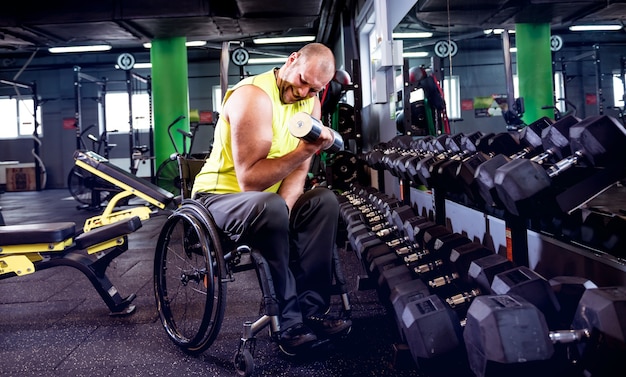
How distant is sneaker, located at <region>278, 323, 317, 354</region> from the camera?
60.2 inches

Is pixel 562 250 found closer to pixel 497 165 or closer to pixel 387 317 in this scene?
pixel 497 165

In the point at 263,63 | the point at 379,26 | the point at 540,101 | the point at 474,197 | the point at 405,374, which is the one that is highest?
the point at 263,63

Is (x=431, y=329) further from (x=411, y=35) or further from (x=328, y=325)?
(x=411, y=35)

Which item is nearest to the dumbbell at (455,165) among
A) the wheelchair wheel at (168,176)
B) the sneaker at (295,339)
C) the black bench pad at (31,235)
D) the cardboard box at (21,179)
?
the sneaker at (295,339)

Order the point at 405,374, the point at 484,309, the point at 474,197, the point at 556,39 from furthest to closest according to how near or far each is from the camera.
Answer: the point at 556,39
the point at 474,197
the point at 405,374
the point at 484,309

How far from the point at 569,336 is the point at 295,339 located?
83 centimetres

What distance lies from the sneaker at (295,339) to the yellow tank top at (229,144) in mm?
507

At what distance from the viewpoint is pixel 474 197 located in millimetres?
1539

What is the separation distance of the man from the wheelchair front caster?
5.4 inches

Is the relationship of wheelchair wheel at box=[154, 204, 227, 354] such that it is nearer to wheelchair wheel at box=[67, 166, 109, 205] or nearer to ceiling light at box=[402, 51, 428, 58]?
ceiling light at box=[402, 51, 428, 58]

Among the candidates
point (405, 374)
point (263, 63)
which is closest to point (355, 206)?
point (405, 374)

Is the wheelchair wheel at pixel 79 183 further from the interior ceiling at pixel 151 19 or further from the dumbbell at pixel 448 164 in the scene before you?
the dumbbell at pixel 448 164

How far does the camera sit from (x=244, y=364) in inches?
56.2

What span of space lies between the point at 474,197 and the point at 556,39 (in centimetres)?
73
